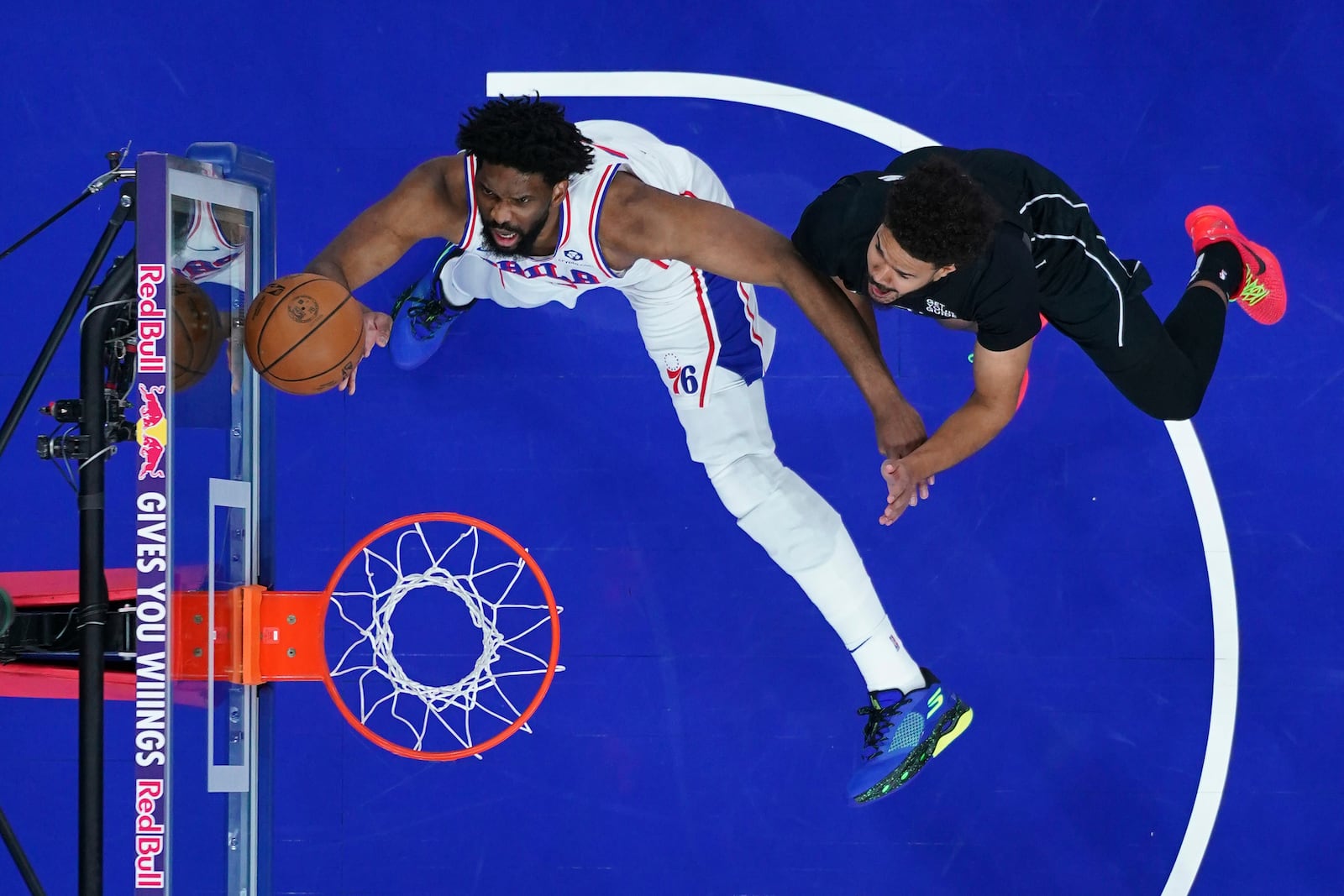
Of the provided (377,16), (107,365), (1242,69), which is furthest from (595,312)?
(1242,69)

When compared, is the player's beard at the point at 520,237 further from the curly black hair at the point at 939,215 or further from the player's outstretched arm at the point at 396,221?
the curly black hair at the point at 939,215

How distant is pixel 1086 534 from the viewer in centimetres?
484

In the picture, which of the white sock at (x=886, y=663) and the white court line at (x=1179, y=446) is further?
the white court line at (x=1179, y=446)

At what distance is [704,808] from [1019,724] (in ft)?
4.97

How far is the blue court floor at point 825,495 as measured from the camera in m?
4.80

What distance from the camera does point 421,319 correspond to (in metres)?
4.69

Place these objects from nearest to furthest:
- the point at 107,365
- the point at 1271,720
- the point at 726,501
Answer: the point at 107,365
the point at 726,501
the point at 1271,720

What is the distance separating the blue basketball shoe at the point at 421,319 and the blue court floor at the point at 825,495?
0.63 ft

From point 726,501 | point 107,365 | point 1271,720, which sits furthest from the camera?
point 1271,720

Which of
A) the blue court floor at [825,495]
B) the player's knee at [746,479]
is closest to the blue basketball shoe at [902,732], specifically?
the blue court floor at [825,495]

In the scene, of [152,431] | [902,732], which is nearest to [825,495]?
[902,732]

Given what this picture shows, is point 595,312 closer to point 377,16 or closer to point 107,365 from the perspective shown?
point 377,16

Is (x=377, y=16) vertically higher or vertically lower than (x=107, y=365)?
higher

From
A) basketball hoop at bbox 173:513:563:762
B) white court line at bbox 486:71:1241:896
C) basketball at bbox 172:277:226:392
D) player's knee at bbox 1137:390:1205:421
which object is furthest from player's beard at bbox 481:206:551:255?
player's knee at bbox 1137:390:1205:421
